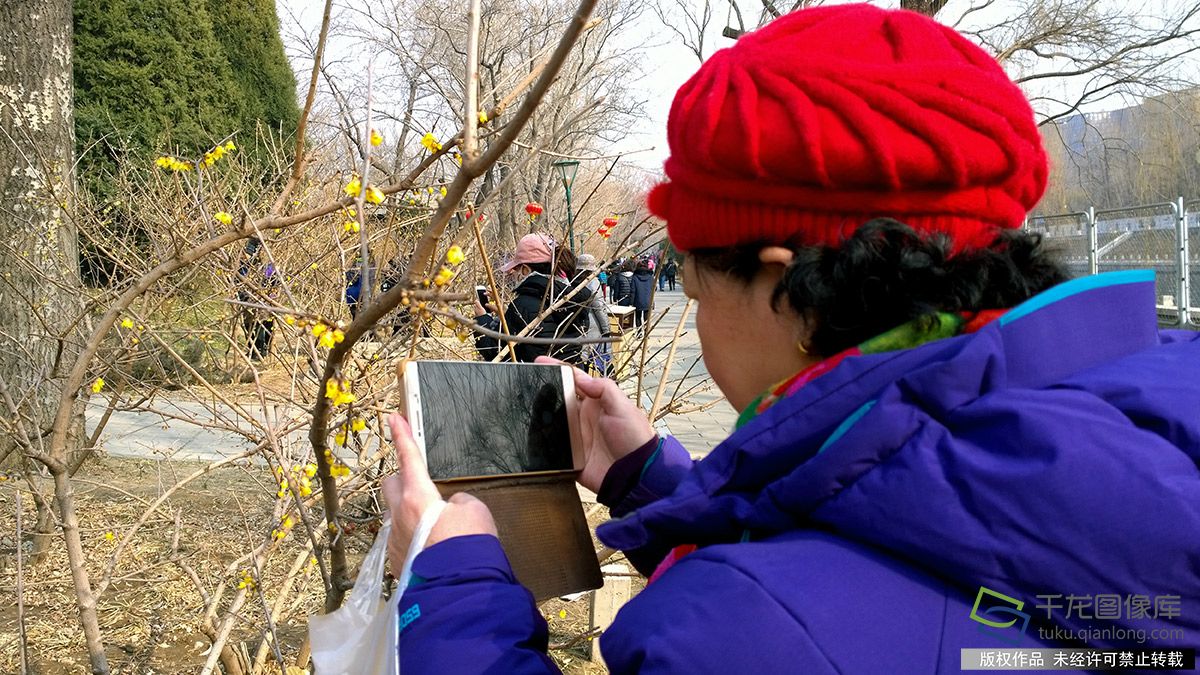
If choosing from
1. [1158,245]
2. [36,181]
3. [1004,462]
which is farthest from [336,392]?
[1158,245]

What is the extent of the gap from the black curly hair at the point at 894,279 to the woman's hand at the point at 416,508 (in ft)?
1.48

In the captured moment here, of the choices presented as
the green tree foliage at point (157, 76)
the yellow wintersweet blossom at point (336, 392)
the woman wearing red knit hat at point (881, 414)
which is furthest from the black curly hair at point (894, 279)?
the green tree foliage at point (157, 76)

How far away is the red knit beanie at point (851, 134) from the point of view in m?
0.93

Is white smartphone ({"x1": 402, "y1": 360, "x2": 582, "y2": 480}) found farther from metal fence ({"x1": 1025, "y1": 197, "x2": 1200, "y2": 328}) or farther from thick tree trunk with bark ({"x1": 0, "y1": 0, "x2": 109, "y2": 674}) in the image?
metal fence ({"x1": 1025, "y1": 197, "x2": 1200, "y2": 328})

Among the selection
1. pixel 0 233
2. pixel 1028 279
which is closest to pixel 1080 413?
pixel 1028 279

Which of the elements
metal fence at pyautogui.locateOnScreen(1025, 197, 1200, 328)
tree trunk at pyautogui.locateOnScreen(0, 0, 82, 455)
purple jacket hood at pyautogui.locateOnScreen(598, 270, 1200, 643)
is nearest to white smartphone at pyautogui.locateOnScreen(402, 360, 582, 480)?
purple jacket hood at pyautogui.locateOnScreen(598, 270, 1200, 643)

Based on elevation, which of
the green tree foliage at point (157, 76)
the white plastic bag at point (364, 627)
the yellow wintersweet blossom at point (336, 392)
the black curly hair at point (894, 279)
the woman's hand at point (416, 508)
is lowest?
the white plastic bag at point (364, 627)

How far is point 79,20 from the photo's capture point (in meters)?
11.4

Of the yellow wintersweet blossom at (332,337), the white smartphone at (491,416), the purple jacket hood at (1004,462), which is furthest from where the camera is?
the yellow wintersweet blossom at (332,337)

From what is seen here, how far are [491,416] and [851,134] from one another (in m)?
0.71

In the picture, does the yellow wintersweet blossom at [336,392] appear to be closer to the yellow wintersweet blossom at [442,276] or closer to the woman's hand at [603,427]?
the yellow wintersweet blossom at [442,276]

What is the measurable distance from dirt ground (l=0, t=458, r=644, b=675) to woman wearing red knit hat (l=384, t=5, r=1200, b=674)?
2.35 m

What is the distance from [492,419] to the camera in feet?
4.56

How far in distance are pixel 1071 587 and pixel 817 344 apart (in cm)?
35
